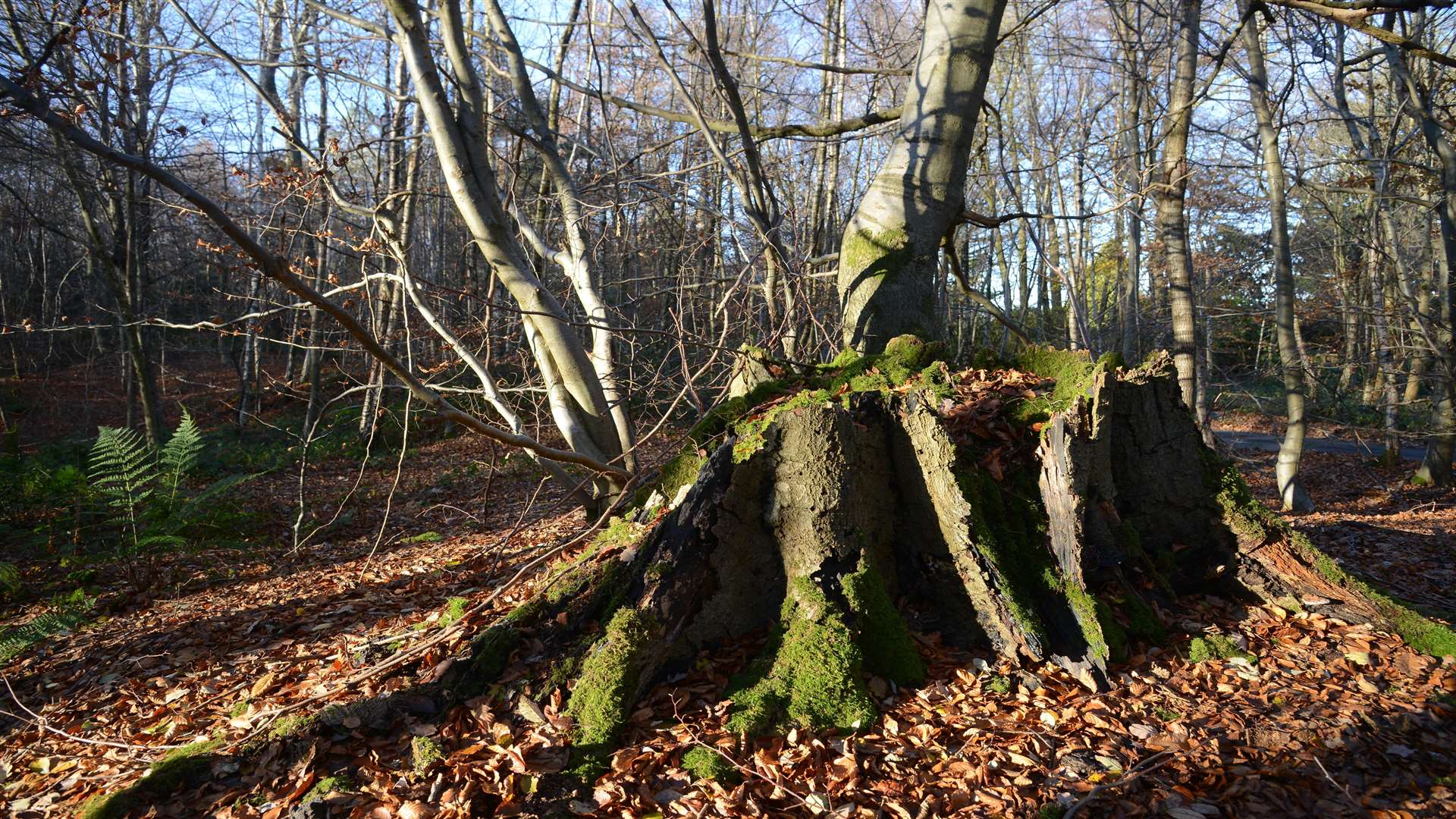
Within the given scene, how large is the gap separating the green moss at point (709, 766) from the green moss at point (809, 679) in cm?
14

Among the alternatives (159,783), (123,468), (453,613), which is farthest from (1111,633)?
(123,468)

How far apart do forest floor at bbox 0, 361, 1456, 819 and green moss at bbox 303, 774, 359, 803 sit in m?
0.01

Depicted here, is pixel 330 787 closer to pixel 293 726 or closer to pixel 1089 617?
pixel 293 726

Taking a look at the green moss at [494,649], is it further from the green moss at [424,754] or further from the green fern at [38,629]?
the green fern at [38,629]

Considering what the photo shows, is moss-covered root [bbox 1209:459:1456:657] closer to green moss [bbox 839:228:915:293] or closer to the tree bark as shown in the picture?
the tree bark

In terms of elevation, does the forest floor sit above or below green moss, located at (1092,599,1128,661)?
below

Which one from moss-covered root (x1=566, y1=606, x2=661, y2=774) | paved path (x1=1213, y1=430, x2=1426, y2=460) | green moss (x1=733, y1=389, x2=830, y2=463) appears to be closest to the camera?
moss-covered root (x1=566, y1=606, x2=661, y2=774)

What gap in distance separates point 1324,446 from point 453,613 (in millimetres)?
19127

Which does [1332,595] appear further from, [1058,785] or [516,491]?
[516,491]

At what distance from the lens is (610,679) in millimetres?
2688

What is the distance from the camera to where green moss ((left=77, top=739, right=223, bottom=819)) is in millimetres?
2354

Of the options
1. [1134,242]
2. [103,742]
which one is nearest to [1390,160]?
[1134,242]

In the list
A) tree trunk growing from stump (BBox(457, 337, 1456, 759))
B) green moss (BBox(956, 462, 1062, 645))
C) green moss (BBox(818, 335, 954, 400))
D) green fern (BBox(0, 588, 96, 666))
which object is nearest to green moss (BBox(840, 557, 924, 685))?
tree trunk growing from stump (BBox(457, 337, 1456, 759))

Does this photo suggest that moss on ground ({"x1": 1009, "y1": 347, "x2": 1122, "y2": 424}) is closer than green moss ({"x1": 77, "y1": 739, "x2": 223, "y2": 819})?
No
